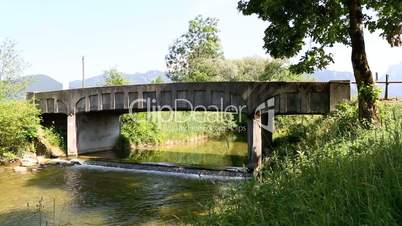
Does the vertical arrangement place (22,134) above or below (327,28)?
below

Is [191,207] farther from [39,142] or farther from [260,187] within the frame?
[39,142]

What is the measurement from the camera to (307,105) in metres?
22.1

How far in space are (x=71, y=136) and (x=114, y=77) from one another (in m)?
12.7

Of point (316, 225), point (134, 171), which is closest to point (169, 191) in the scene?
point (134, 171)

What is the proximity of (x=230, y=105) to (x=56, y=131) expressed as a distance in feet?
50.1

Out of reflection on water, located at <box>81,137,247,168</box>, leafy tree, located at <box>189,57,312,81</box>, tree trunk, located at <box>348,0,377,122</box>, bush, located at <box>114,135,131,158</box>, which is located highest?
leafy tree, located at <box>189,57,312,81</box>

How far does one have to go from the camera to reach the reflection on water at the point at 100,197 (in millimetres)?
14195

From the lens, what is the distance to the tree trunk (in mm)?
14766

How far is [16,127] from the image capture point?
2758cm

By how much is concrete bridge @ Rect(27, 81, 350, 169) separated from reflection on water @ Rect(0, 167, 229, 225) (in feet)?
17.1

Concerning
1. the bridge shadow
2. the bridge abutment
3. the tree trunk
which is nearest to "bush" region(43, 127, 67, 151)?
the bridge abutment

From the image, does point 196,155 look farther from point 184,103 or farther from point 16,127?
point 16,127

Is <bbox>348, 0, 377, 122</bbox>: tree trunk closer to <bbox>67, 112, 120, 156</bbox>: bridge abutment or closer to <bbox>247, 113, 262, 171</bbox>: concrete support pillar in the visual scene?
<bbox>247, 113, 262, 171</bbox>: concrete support pillar

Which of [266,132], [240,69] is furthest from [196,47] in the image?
[266,132]
